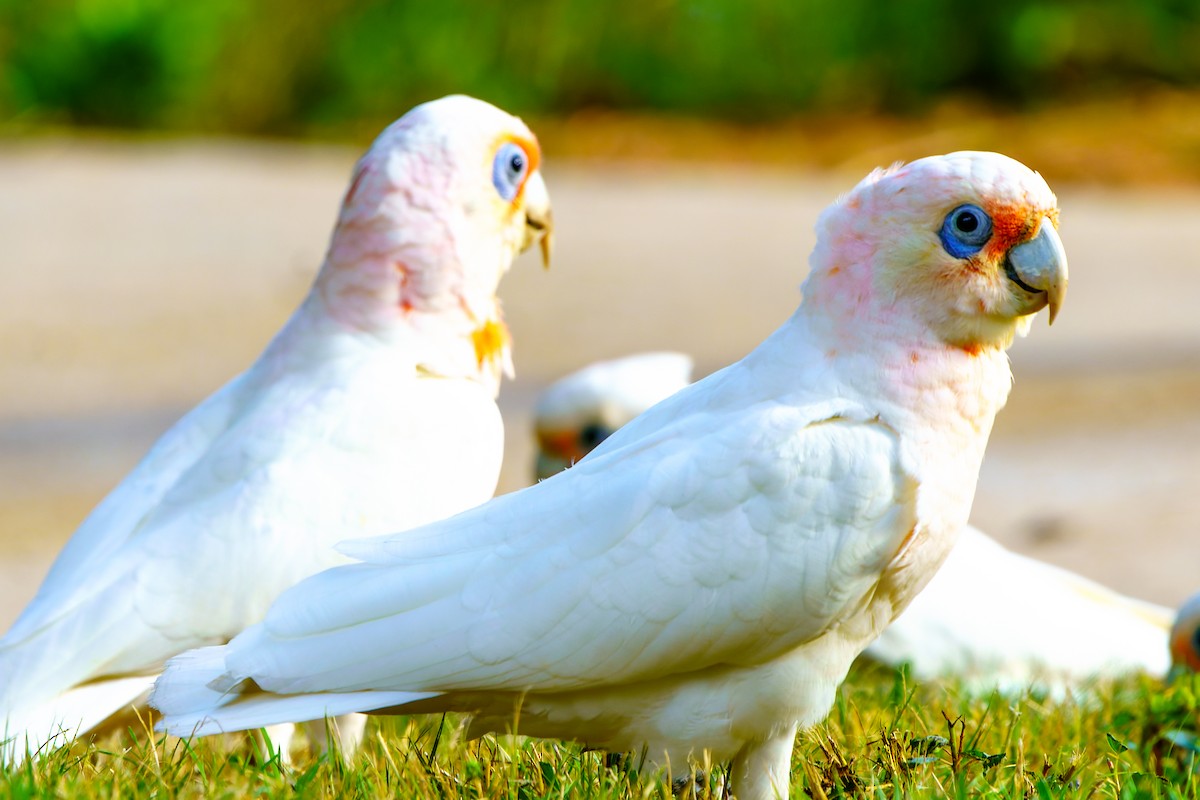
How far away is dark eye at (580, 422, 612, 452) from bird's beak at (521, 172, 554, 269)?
1.22 m

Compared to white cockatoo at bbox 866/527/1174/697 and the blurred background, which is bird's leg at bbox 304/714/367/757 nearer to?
white cockatoo at bbox 866/527/1174/697

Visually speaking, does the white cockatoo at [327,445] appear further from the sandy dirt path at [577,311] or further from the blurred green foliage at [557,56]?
the blurred green foliage at [557,56]

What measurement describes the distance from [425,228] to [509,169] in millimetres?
255

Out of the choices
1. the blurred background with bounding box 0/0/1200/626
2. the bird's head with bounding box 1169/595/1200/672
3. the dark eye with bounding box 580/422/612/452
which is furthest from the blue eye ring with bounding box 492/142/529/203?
the blurred background with bounding box 0/0/1200/626

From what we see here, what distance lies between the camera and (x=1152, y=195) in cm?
1098

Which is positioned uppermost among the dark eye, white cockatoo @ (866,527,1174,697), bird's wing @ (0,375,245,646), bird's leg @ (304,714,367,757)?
bird's wing @ (0,375,245,646)

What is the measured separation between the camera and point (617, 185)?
10.9m

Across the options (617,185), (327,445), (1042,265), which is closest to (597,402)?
(327,445)

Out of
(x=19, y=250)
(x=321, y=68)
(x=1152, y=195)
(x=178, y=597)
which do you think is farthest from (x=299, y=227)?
(x=178, y=597)

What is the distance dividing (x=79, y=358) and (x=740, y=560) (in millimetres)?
6584

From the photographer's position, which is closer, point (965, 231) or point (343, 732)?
point (965, 231)

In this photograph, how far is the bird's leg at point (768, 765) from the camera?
8.08 feet

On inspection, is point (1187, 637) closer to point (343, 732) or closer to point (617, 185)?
point (343, 732)

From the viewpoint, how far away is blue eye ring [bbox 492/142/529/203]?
3377 mm
